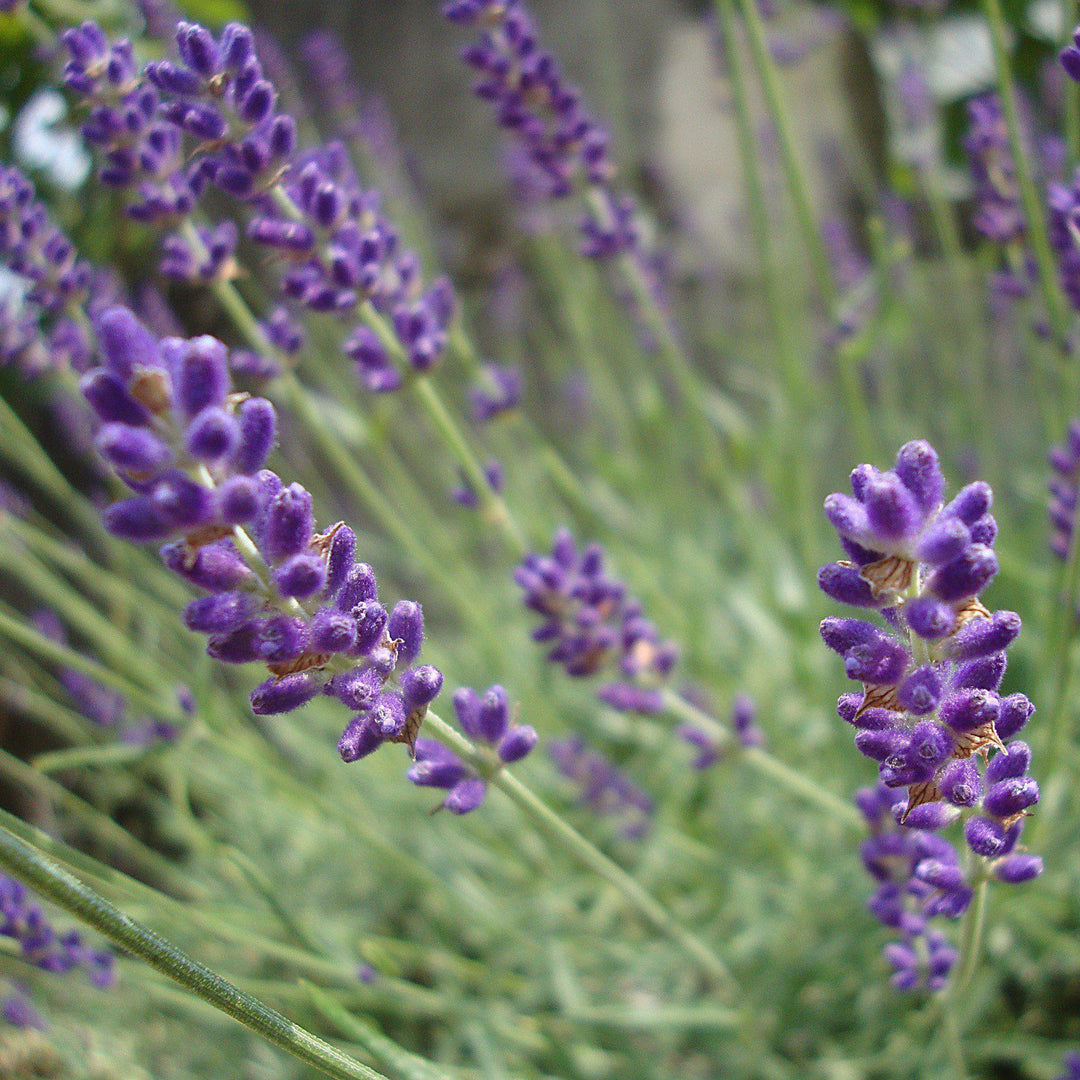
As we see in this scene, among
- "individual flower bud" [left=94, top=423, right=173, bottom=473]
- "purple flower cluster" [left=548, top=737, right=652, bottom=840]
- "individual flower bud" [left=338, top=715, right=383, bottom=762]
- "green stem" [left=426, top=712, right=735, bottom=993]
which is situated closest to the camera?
"individual flower bud" [left=94, top=423, right=173, bottom=473]

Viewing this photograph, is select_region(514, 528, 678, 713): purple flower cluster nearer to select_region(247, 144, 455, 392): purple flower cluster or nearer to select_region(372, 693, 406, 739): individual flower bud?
select_region(247, 144, 455, 392): purple flower cluster

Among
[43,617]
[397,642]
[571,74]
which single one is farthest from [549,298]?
[397,642]

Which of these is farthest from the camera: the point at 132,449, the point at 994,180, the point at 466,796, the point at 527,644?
the point at 527,644

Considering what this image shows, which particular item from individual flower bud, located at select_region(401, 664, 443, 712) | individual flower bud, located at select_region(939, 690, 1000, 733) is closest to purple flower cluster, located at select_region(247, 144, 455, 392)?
individual flower bud, located at select_region(401, 664, 443, 712)

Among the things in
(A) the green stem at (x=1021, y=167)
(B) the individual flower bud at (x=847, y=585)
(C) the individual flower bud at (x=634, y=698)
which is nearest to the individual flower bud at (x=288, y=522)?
(B) the individual flower bud at (x=847, y=585)

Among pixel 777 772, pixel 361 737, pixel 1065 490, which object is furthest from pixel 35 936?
pixel 1065 490

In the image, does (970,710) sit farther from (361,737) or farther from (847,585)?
(361,737)

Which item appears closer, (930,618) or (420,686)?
(930,618)
